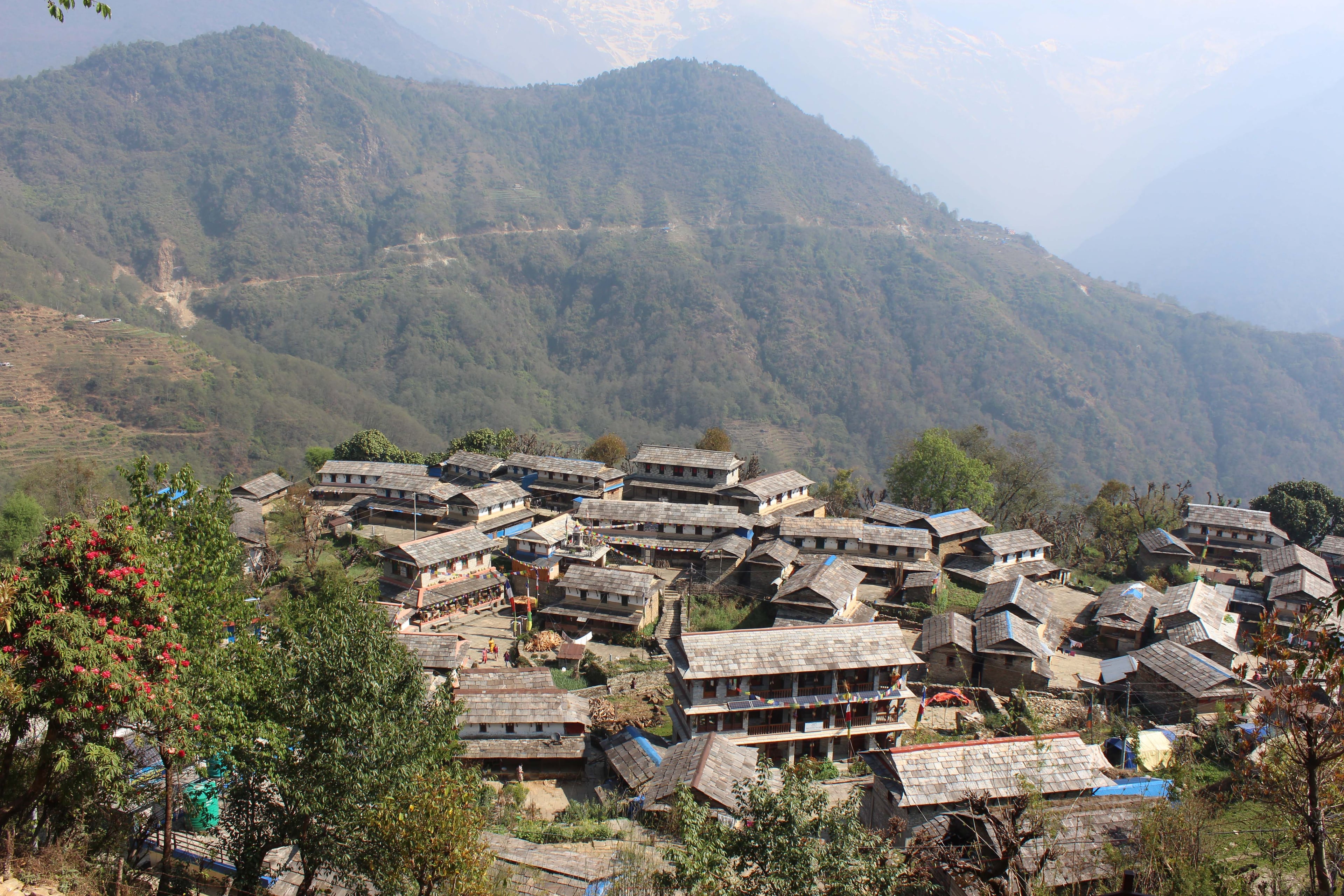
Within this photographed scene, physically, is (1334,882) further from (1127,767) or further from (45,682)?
(45,682)

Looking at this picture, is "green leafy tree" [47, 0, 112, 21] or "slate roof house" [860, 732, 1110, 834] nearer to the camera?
"green leafy tree" [47, 0, 112, 21]

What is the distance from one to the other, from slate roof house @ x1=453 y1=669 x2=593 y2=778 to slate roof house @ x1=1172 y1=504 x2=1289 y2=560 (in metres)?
45.1

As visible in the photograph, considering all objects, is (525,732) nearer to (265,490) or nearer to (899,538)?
(899,538)

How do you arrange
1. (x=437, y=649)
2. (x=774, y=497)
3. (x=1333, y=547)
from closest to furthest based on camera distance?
(x=437, y=649) < (x=1333, y=547) < (x=774, y=497)

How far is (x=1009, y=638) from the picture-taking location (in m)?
31.6

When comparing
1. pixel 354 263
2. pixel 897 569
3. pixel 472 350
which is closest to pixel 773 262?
pixel 472 350

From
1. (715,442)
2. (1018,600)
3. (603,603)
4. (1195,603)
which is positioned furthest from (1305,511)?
(603,603)

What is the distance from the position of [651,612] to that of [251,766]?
81.0 ft

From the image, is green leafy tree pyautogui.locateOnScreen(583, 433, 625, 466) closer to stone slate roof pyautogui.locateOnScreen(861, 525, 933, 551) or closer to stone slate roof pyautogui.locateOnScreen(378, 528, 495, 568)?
stone slate roof pyautogui.locateOnScreen(378, 528, 495, 568)

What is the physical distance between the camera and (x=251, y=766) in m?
13.8

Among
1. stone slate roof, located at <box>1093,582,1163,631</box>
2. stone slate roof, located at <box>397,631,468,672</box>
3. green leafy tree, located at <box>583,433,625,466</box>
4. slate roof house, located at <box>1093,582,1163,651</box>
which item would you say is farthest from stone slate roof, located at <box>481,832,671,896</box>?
green leafy tree, located at <box>583,433,625,466</box>

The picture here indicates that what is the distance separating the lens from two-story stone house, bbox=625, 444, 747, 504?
5294 cm

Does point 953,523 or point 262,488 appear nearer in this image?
point 953,523

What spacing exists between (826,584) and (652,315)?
13248 cm
